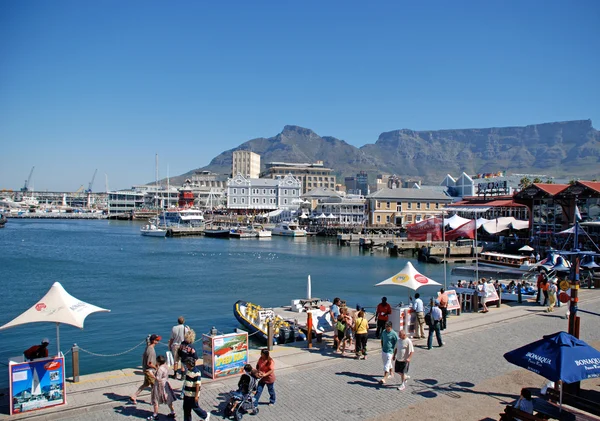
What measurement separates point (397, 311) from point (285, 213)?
10013cm

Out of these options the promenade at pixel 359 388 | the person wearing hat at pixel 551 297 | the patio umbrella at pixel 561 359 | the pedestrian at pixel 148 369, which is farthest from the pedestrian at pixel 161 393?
the person wearing hat at pixel 551 297

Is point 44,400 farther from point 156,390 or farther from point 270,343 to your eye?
point 270,343

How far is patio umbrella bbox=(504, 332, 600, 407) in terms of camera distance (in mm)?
8766

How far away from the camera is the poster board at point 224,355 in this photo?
39.7ft

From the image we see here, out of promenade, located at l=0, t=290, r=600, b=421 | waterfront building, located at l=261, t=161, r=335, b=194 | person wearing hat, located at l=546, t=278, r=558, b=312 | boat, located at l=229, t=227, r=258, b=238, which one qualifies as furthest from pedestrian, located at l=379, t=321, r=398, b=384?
waterfront building, located at l=261, t=161, r=335, b=194

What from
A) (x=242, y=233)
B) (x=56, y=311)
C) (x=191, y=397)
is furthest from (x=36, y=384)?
(x=242, y=233)

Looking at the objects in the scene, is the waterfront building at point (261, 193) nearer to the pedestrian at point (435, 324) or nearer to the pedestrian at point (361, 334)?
the pedestrian at point (435, 324)

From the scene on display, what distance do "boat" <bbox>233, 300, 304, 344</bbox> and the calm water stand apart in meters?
3.07

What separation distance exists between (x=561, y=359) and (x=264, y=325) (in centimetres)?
1254

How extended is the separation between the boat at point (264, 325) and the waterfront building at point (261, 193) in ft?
350

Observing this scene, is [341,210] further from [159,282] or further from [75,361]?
[75,361]

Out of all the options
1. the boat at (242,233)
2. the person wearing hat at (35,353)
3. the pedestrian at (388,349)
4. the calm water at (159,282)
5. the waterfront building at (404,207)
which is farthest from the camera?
the boat at (242,233)

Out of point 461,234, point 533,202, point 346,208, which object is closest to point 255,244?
point 346,208

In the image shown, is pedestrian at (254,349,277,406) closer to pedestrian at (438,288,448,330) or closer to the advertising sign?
the advertising sign
